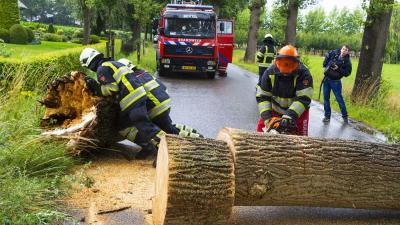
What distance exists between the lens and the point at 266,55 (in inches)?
488

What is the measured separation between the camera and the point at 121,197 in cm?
472

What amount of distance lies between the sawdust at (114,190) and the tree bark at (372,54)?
787 centimetres

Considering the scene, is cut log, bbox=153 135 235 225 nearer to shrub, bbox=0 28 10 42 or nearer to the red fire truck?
the red fire truck

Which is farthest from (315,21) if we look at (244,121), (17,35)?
(244,121)

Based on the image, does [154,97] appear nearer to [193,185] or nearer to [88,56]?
[88,56]

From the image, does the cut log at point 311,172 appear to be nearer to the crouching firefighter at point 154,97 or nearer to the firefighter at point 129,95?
the firefighter at point 129,95

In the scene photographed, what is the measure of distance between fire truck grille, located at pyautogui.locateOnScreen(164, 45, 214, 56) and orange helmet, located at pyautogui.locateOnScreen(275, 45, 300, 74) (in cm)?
1229

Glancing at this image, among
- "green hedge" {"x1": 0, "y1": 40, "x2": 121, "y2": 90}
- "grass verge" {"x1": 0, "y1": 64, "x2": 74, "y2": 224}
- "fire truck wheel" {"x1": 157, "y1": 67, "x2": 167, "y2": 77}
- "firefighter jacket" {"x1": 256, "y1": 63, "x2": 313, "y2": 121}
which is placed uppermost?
"firefighter jacket" {"x1": 256, "y1": 63, "x2": 313, "y2": 121}

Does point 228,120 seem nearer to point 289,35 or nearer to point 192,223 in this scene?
point 192,223

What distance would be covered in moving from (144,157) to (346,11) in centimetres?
9472

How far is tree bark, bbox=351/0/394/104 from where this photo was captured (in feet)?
39.6

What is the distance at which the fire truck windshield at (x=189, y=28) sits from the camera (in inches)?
677

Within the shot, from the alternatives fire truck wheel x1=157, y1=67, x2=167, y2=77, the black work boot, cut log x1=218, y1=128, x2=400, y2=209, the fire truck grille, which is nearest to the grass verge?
the black work boot

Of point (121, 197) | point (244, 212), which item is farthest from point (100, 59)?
point (244, 212)
